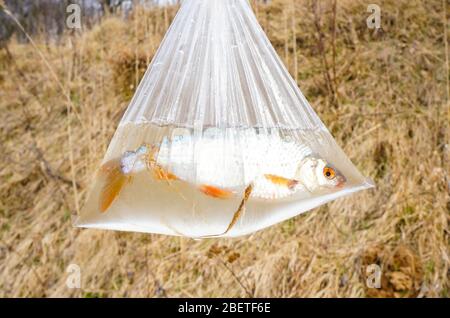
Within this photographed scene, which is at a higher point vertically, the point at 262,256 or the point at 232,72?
the point at 232,72

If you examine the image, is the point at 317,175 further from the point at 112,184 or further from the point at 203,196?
the point at 112,184

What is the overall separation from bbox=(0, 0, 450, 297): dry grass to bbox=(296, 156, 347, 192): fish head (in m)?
1.44

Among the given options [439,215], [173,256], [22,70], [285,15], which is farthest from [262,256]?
[22,70]

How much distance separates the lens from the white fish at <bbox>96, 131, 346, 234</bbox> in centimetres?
147

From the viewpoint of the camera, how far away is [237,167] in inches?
57.9

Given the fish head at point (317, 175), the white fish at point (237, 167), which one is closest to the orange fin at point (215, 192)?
the white fish at point (237, 167)

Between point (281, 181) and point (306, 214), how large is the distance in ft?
5.27

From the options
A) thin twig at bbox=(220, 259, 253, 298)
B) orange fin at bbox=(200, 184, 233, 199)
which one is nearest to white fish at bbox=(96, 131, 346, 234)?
orange fin at bbox=(200, 184, 233, 199)

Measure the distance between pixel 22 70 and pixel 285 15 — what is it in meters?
1.74

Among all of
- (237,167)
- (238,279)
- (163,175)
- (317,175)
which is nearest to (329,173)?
(317,175)

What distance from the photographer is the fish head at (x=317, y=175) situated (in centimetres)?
148

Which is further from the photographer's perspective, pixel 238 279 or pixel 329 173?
pixel 238 279

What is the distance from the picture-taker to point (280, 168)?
1473 millimetres
